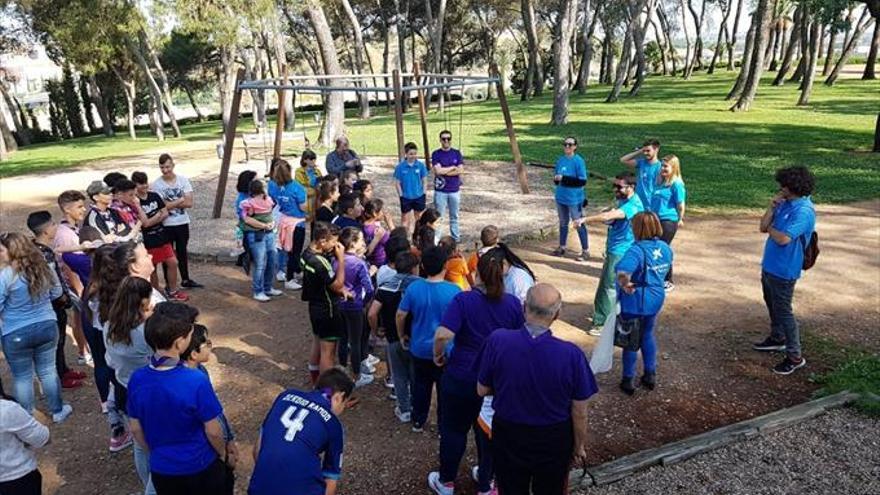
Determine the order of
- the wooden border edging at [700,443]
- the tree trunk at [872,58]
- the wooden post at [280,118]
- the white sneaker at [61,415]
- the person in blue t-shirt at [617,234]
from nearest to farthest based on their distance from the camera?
the wooden border edging at [700,443]
the white sneaker at [61,415]
the person in blue t-shirt at [617,234]
the wooden post at [280,118]
the tree trunk at [872,58]

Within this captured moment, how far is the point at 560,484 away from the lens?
3457 millimetres

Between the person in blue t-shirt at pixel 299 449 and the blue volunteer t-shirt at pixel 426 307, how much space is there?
143 cm

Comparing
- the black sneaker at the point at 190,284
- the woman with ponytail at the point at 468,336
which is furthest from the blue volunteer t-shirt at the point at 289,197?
the woman with ponytail at the point at 468,336

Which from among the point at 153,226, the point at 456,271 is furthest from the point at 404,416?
the point at 153,226

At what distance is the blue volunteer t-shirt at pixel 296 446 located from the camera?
2.99m

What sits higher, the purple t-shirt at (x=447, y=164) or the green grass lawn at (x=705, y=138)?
the purple t-shirt at (x=447, y=164)

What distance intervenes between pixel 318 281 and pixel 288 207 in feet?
10.8

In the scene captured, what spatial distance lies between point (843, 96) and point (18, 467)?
118ft

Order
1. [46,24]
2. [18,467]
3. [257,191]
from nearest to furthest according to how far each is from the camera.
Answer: [18,467], [257,191], [46,24]

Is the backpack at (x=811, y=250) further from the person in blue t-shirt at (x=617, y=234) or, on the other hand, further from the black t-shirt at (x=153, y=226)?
the black t-shirt at (x=153, y=226)

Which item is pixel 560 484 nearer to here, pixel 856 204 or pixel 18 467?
pixel 18 467

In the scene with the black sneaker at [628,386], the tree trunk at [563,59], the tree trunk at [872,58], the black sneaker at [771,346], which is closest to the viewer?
the black sneaker at [628,386]

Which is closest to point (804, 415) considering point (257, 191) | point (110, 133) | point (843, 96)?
point (257, 191)

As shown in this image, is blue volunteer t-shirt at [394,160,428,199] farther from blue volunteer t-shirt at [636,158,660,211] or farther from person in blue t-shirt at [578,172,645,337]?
person in blue t-shirt at [578,172,645,337]
